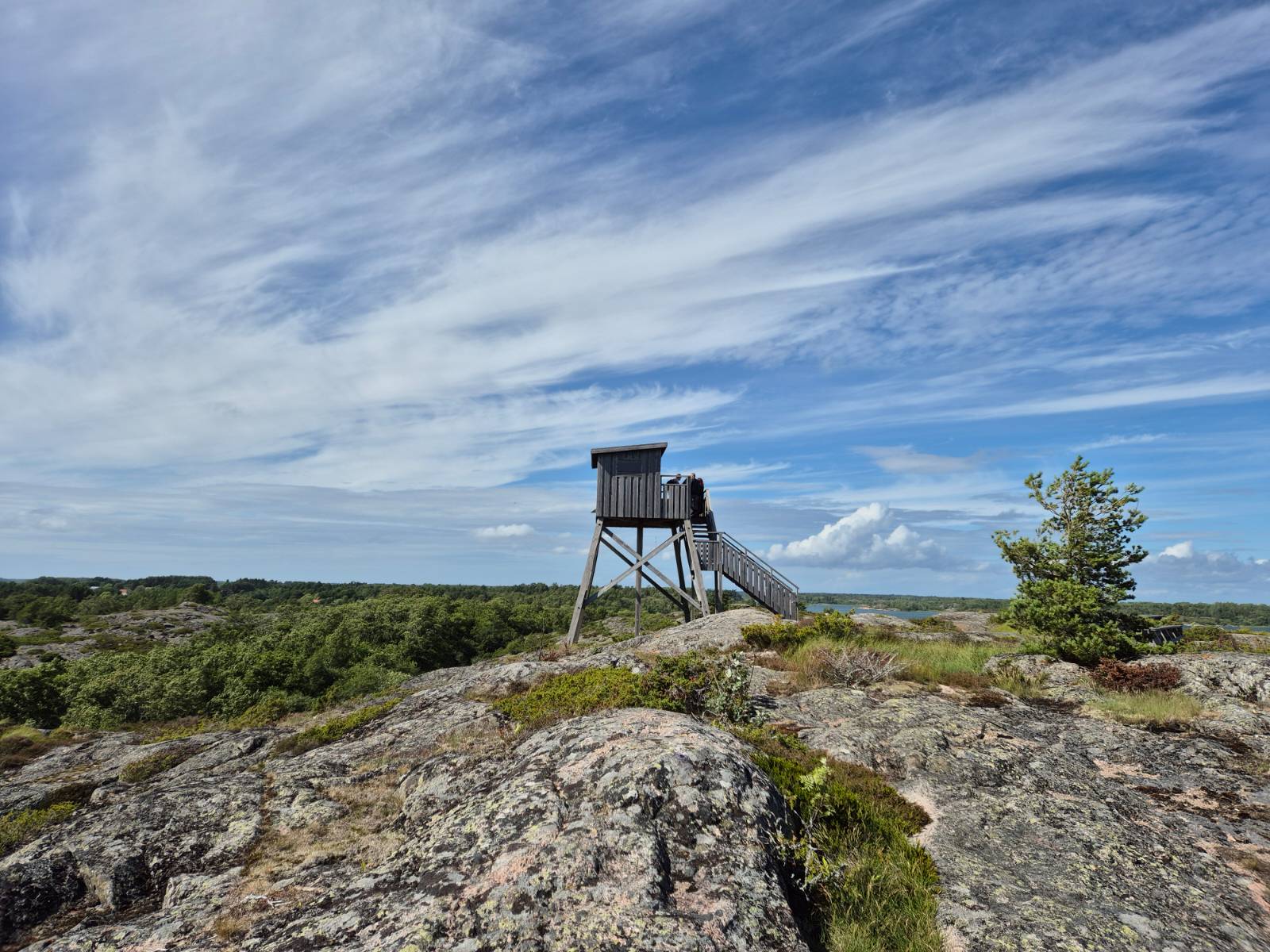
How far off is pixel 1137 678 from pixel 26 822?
19490mm

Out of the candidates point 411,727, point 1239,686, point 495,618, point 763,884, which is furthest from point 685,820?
point 495,618

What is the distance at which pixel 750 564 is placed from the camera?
26047 mm

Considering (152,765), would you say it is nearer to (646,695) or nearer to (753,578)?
(646,695)

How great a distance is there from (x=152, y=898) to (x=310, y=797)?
1782 millimetres

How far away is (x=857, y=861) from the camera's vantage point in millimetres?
5734

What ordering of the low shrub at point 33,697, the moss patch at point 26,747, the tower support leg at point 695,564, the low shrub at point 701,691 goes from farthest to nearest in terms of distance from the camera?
the low shrub at point 33,697, the tower support leg at point 695,564, the moss patch at point 26,747, the low shrub at point 701,691

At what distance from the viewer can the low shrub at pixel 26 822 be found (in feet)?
24.8

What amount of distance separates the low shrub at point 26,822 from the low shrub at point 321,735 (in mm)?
2658

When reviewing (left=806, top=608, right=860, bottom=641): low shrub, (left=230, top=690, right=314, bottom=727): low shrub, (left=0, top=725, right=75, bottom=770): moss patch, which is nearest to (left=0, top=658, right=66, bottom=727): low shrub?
(left=0, top=725, right=75, bottom=770): moss patch

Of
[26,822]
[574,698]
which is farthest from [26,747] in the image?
[574,698]

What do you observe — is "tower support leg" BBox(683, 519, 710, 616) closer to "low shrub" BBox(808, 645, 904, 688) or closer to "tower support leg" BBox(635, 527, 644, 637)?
"tower support leg" BBox(635, 527, 644, 637)

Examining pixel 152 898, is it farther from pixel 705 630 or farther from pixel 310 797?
pixel 705 630

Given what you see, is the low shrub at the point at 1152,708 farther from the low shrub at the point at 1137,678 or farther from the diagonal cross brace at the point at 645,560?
the diagonal cross brace at the point at 645,560

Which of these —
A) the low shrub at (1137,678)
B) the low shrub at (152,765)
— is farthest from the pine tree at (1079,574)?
the low shrub at (152,765)
